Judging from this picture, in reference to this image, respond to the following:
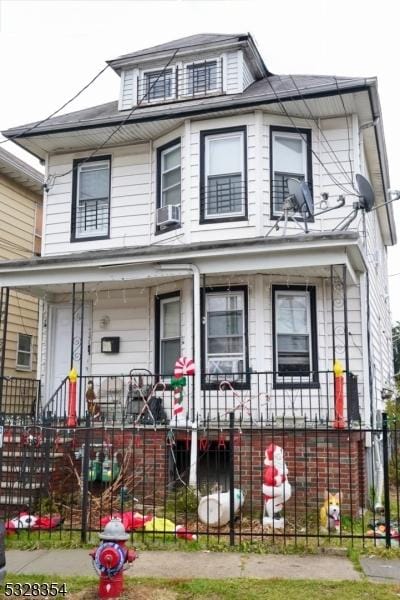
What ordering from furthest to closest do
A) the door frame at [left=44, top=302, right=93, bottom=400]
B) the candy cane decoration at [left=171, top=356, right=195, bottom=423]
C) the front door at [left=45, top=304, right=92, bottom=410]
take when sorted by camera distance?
1. the front door at [left=45, top=304, right=92, bottom=410]
2. the door frame at [left=44, top=302, right=93, bottom=400]
3. the candy cane decoration at [left=171, top=356, right=195, bottom=423]

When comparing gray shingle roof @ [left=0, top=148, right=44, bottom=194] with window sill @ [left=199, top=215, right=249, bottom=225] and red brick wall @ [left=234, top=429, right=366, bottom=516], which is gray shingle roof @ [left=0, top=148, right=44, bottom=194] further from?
red brick wall @ [left=234, top=429, right=366, bottom=516]

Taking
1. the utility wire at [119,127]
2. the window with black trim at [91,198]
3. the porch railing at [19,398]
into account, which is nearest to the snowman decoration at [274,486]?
the porch railing at [19,398]

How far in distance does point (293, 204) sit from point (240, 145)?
5.58 ft

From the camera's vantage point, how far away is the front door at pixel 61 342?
1232cm

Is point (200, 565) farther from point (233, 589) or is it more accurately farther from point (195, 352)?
point (195, 352)

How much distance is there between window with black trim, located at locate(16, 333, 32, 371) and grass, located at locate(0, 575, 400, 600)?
10106 mm

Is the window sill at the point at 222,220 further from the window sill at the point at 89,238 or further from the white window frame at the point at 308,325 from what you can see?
the window sill at the point at 89,238

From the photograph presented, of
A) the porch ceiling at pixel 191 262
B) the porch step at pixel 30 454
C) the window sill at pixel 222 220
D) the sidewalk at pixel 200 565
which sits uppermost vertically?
the window sill at pixel 222 220

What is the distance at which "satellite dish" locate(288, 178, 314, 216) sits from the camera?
1023 centimetres

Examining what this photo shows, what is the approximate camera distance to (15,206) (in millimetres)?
15883

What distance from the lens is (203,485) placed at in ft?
30.3

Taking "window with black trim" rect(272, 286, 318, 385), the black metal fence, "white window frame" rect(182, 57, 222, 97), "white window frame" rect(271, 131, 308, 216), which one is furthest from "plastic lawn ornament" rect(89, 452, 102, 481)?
"white window frame" rect(182, 57, 222, 97)

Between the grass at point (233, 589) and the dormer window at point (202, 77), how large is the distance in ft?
31.2

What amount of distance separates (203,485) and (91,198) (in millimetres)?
6521
